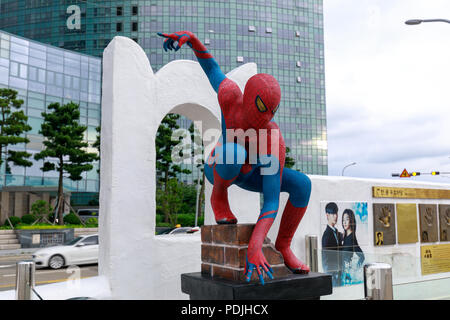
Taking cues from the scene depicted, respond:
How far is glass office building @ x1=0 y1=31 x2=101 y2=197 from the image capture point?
31.7 metres

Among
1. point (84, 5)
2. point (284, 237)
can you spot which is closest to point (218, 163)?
point (284, 237)

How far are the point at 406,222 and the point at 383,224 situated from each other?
2.85 ft

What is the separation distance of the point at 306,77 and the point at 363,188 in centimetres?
4851

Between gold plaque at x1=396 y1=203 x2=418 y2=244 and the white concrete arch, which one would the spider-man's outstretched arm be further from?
gold plaque at x1=396 y1=203 x2=418 y2=244

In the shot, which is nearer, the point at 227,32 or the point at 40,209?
the point at 40,209

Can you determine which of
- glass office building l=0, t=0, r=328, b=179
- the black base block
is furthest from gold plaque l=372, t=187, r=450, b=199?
glass office building l=0, t=0, r=328, b=179

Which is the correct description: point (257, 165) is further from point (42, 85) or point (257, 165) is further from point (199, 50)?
point (42, 85)

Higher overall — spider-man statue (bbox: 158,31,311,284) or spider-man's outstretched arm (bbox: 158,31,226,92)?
spider-man's outstretched arm (bbox: 158,31,226,92)

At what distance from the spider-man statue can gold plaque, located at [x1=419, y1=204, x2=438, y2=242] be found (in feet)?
24.2

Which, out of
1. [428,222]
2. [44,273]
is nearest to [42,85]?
[44,273]

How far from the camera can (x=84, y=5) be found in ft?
166

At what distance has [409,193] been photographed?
9.77 metres
